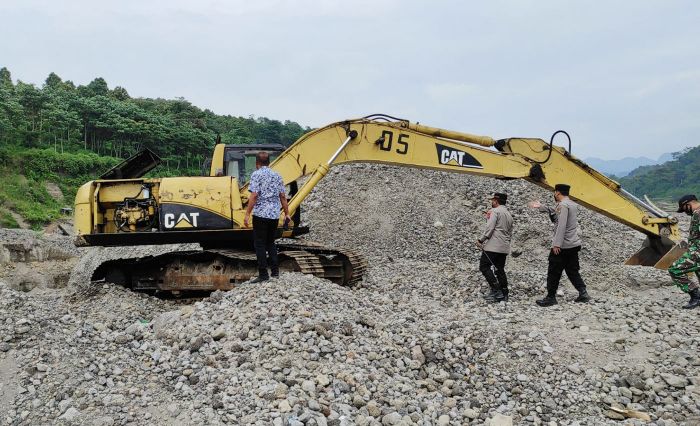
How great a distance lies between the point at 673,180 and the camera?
6066 cm

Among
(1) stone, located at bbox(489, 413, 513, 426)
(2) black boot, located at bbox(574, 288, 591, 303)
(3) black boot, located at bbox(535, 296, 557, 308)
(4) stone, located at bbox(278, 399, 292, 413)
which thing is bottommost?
(1) stone, located at bbox(489, 413, 513, 426)

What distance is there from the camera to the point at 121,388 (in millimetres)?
4363

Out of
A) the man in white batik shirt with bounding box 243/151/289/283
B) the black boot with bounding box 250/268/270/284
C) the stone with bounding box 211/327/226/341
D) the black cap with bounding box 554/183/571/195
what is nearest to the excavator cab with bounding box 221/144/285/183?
the man in white batik shirt with bounding box 243/151/289/283

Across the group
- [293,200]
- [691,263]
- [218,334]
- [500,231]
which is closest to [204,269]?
[293,200]

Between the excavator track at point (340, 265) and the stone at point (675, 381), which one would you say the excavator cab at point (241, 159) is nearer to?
the excavator track at point (340, 265)

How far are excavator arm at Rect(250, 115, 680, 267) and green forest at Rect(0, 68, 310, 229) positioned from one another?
18.0 meters

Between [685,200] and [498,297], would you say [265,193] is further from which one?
[685,200]

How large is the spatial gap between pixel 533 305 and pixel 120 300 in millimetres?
5337

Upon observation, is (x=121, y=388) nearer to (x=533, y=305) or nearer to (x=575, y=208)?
(x=533, y=305)

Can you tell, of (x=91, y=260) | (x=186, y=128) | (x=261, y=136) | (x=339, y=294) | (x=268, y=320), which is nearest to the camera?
(x=268, y=320)

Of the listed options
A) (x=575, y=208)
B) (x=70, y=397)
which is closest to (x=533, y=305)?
(x=575, y=208)

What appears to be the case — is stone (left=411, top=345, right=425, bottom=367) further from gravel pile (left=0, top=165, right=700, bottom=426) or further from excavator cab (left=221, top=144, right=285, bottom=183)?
excavator cab (left=221, top=144, right=285, bottom=183)

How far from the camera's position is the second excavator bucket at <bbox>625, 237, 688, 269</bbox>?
269 inches

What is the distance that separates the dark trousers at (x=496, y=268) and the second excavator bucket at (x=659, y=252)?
1.84 m
